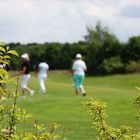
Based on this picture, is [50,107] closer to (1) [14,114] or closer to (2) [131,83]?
(1) [14,114]

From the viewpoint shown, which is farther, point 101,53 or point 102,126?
point 101,53

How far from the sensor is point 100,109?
16.0ft

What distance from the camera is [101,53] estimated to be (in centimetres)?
8856

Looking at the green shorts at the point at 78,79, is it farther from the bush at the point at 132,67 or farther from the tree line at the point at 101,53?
the bush at the point at 132,67

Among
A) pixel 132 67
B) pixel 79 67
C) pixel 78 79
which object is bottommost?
pixel 132 67

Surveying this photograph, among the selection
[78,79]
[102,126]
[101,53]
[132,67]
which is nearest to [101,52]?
[101,53]

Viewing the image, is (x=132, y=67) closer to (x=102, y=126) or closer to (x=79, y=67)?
(x=79, y=67)

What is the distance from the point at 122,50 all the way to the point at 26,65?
6038 cm

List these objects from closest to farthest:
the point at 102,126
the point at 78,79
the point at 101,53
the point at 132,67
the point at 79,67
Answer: the point at 102,126, the point at 79,67, the point at 78,79, the point at 132,67, the point at 101,53

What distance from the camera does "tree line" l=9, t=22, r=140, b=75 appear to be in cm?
8244

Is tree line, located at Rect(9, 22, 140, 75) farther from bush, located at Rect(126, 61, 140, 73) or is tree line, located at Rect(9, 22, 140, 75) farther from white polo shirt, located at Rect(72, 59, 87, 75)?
white polo shirt, located at Rect(72, 59, 87, 75)

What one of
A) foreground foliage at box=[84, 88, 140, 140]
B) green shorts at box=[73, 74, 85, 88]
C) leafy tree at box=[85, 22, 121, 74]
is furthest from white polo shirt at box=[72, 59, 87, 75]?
leafy tree at box=[85, 22, 121, 74]

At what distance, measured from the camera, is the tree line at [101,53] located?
82438 millimetres

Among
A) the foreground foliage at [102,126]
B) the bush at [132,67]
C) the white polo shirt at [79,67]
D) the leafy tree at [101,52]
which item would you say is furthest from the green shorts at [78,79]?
the leafy tree at [101,52]
